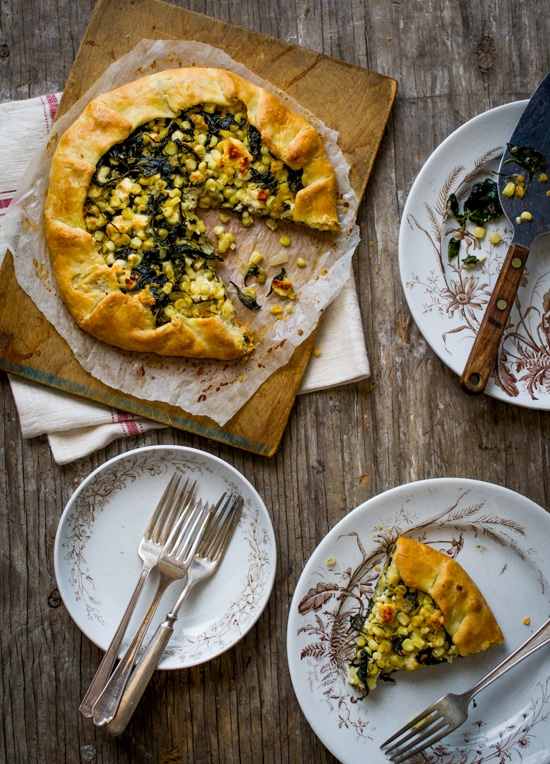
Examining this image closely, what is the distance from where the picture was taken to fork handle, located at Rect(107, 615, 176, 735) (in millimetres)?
3082

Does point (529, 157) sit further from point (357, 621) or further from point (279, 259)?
point (357, 621)

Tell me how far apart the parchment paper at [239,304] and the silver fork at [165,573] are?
21.0 inches

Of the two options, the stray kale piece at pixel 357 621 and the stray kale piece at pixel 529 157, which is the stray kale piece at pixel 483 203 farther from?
the stray kale piece at pixel 357 621

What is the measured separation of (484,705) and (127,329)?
263 cm

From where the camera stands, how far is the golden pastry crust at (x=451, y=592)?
3.04 m

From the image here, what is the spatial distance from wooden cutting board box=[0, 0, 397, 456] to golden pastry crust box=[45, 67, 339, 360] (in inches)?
7.7

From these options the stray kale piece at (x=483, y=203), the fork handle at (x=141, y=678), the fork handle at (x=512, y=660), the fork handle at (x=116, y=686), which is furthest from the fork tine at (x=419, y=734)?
the stray kale piece at (x=483, y=203)

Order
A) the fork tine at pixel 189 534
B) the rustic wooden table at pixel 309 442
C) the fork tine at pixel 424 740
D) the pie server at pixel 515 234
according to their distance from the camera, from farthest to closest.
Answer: the rustic wooden table at pixel 309 442 → the fork tine at pixel 189 534 → the pie server at pixel 515 234 → the fork tine at pixel 424 740

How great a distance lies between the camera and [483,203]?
3295 mm

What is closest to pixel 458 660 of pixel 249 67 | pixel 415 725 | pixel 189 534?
pixel 415 725

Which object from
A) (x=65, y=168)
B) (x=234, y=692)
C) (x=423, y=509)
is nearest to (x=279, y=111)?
(x=65, y=168)

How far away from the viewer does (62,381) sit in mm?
3305

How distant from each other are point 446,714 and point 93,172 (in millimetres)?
3148

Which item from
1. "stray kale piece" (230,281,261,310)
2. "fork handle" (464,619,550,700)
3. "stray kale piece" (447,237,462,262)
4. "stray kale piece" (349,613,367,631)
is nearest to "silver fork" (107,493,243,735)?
"stray kale piece" (349,613,367,631)
